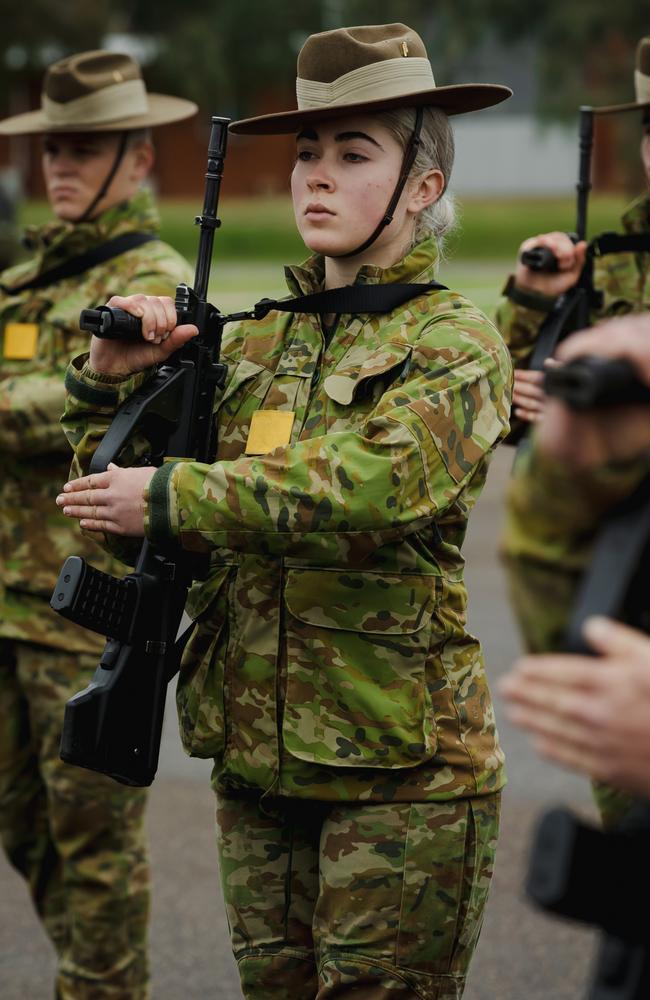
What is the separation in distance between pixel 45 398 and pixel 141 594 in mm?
1302

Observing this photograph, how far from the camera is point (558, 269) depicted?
436 cm

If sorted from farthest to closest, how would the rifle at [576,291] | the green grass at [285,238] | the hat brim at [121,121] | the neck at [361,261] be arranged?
the green grass at [285,238], the hat brim at [121,121], the rifle at [576,291], the neck at [361,261]

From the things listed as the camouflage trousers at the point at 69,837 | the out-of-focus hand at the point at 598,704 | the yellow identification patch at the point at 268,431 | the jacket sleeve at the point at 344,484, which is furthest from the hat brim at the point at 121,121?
the out-of-focus hand at the point at 598,704

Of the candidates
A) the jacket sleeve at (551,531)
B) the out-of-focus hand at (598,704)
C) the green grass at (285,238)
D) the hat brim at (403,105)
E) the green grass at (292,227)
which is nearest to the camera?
the out-of-focus hand at (598,704)

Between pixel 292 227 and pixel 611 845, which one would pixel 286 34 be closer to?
pixel 292 227

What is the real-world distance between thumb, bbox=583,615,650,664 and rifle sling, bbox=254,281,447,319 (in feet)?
4.88

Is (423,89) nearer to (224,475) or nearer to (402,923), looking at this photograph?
(224,475)

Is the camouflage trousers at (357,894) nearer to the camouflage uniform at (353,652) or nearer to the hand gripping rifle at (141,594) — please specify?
the camouflage uniform at (353,652)

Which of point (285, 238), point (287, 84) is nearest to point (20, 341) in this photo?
point (285, 238)

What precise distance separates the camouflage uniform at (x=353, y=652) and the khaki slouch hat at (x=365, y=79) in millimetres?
306

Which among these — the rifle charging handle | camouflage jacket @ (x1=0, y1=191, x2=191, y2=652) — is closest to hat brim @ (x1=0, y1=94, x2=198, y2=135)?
camouflage jacket @ (x1=0, y1=191, x2=191, y2=652)

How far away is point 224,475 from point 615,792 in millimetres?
1103

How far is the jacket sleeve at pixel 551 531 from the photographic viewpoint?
6.68 ft

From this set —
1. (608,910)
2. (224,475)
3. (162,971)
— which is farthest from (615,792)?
(162,971)
